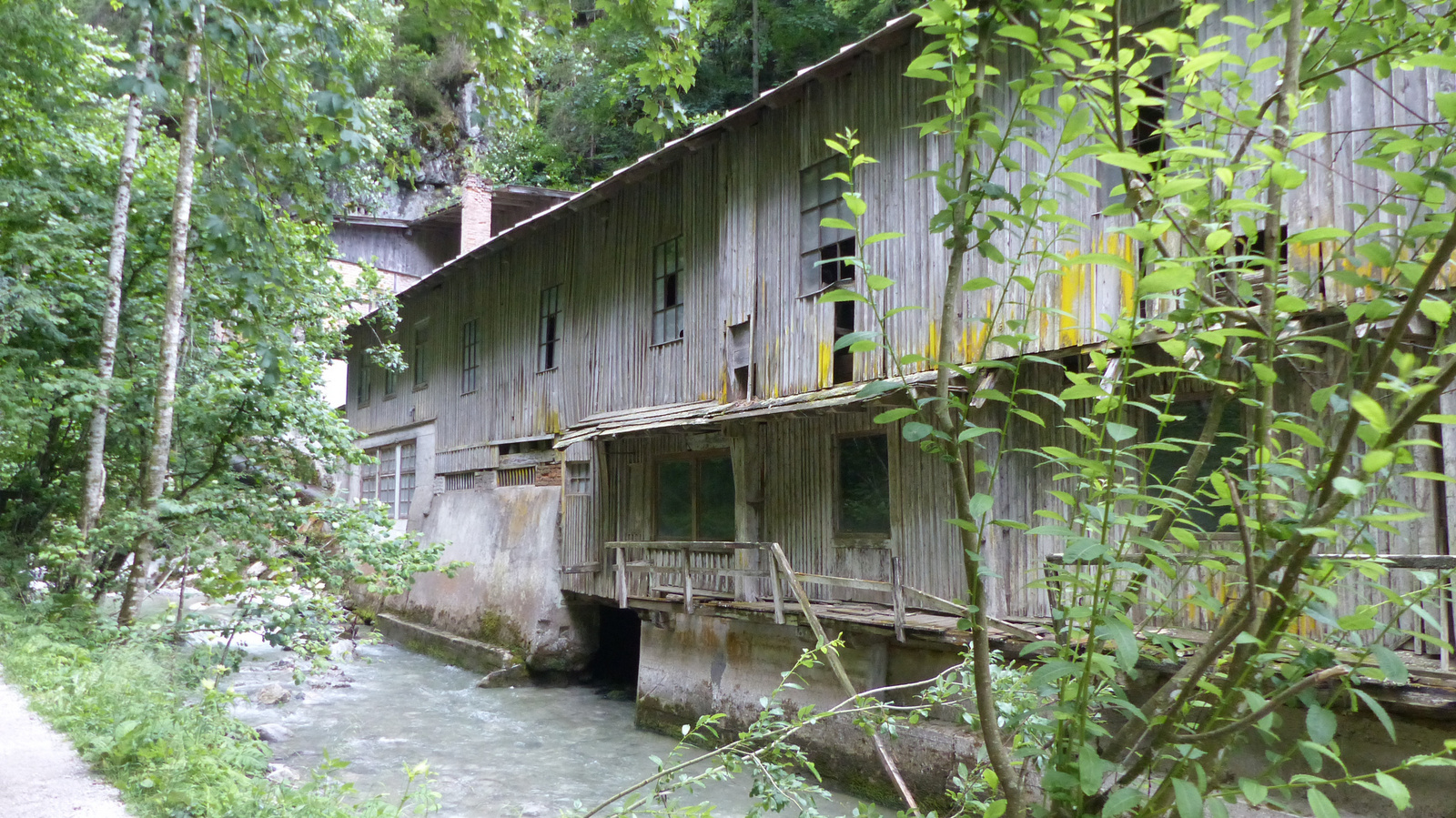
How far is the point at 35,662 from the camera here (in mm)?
7711

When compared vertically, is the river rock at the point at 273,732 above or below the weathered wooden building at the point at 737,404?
below

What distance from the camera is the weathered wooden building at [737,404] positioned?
885 cm

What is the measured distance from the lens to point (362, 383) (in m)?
25.4

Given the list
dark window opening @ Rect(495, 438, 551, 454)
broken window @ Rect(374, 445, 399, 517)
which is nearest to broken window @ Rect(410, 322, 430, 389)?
broken window @ Rect(374, 445, 399, 517)

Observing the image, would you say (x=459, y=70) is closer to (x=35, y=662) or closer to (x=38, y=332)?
(x=38, y=332)

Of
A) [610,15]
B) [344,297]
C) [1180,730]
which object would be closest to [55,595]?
[344,297]

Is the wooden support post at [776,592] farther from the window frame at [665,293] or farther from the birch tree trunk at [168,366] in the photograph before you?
the birch tree trunk at [168,366]

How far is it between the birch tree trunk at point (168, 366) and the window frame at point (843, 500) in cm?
661

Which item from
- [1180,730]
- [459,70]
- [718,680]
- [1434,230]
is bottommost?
[718,680]

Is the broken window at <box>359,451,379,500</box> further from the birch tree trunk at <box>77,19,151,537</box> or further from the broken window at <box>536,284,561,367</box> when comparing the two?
the birch tree trunk at <box>77,19,151,537</box>

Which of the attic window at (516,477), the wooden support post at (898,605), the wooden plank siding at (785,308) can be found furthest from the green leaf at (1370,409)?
the attic window at (516,477)

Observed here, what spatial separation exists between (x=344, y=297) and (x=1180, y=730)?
45.1 ft

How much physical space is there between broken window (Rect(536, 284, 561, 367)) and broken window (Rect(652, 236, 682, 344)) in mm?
3055

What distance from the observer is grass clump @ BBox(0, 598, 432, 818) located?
4.86 meters
